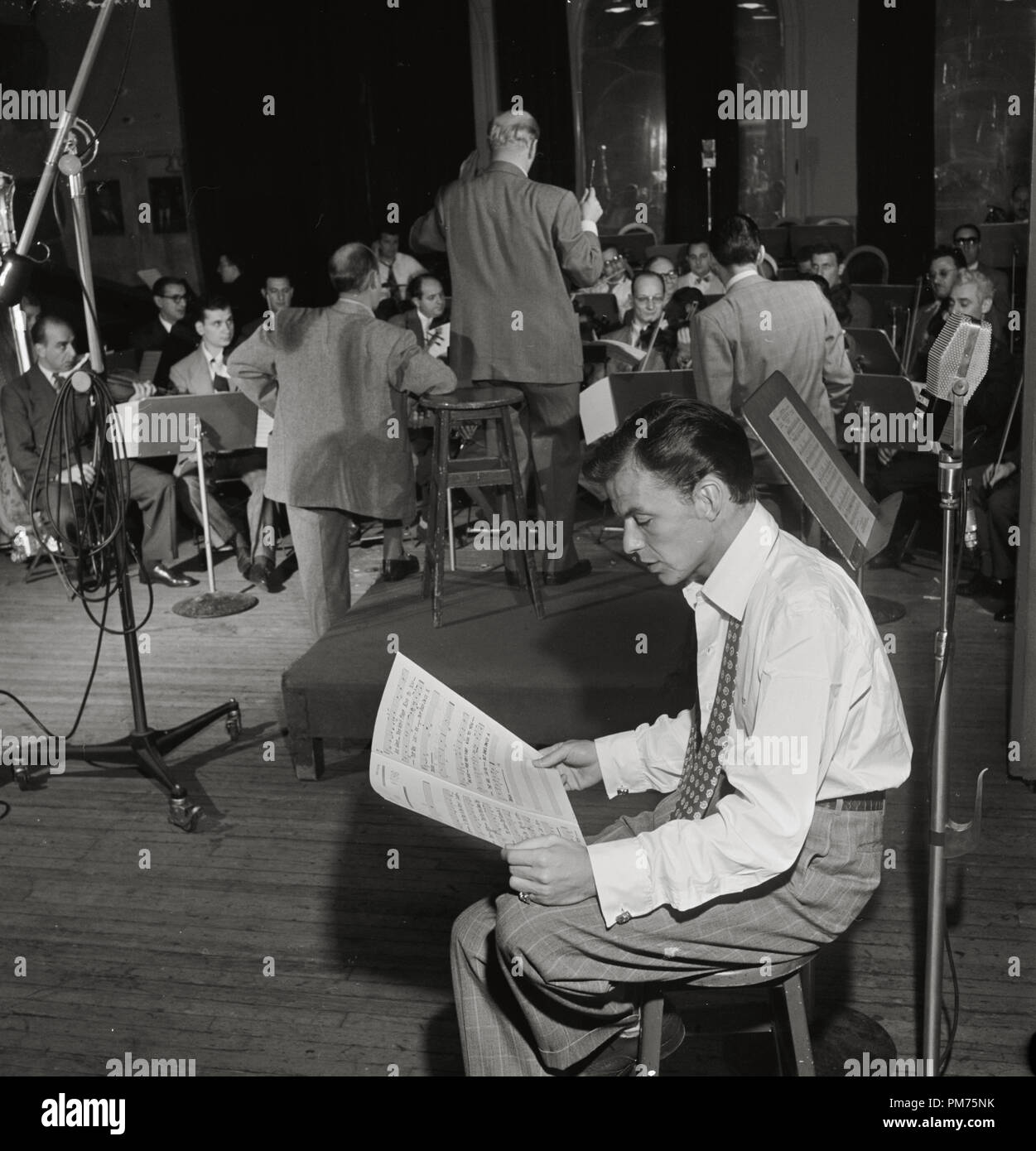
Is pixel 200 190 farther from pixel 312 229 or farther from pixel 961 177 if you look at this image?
pixel 961 177

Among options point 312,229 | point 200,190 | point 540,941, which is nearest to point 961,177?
point 312,229

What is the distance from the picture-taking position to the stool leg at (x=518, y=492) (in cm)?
439

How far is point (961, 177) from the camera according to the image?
39.3ft

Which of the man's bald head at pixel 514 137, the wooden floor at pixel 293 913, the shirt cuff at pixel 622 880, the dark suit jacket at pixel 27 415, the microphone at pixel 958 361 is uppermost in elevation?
the man's bald head at pixel 514 137

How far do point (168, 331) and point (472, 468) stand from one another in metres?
3.68

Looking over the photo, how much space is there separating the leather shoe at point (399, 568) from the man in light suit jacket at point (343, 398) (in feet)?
3.81

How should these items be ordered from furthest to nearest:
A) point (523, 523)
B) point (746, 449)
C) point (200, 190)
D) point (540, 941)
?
point (200, 190)
point (523, 523)
point (746, 449)
point (540, 941)

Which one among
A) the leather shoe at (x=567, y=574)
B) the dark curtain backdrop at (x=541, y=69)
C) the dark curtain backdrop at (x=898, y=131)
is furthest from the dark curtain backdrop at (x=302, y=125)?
the leather shoe at (x=567, y=574)

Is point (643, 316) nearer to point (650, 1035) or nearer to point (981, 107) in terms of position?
point (650, 1035)

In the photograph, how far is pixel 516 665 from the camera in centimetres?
402

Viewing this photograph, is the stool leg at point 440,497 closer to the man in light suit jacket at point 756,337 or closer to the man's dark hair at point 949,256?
the man in light suit jacket at point 756,337

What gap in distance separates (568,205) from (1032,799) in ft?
7.99

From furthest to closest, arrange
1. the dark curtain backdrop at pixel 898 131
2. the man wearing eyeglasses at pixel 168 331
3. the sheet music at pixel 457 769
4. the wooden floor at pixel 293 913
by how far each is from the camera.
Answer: the dark curtain backdrop at pixel 898 131, the man wearing eyeglasses at pixel 168 331, the wooden floor at pixel 293 913, the sheet music at pixel 457 769

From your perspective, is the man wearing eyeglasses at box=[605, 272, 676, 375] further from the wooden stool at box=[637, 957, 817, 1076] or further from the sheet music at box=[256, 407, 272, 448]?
the wooden stool at box=[637, 957, 817, 1076]
